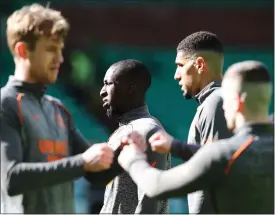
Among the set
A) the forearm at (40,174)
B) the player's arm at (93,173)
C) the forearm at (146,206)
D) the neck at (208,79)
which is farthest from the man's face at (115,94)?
the forearm at (40,174)

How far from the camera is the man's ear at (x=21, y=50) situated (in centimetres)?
379

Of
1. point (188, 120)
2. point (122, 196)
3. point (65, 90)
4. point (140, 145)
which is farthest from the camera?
point (188, 120)

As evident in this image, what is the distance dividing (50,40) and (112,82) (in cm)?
139

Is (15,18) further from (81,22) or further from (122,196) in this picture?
(81,22)

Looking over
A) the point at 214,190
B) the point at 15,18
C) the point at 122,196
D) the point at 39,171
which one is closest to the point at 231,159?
the point at 214,190

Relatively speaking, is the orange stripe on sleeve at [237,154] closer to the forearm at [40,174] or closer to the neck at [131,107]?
the forearm at [40,174]

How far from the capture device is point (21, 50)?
3.80m

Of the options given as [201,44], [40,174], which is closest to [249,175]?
[40,174]

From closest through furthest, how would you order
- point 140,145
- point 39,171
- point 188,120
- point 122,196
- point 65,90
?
1. point 39,171
2. point 140,145
3. point 122,196
4. point 65,90
5. point 188,120

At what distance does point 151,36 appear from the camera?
42.1 ft

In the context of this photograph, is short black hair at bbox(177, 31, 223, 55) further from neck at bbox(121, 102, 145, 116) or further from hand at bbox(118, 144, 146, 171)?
hand at bbox(118, 144, 146, 171)

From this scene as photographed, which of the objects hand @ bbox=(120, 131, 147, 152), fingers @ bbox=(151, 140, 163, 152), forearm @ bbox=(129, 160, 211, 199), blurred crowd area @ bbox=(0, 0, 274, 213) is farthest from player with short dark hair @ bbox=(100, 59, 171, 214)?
blurred crowd area @ bbox=(0, 0, 274, 213)

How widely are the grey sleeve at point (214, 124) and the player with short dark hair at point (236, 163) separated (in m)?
0.90

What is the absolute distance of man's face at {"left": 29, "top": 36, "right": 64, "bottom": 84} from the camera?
3809 millimetres
